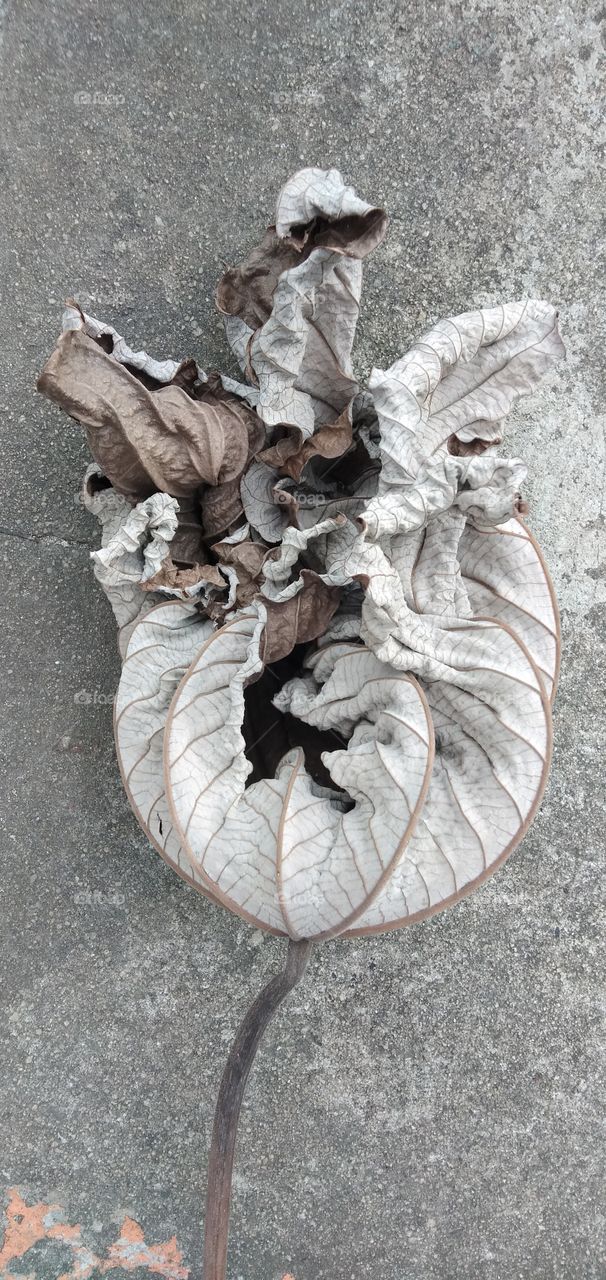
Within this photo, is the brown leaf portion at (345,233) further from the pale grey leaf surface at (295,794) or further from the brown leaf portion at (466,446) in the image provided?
the pale grey leaf surface at (295,794)

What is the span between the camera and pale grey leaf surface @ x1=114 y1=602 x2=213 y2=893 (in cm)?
160

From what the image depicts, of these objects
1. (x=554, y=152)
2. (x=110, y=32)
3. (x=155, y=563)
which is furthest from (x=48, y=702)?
(x=554, y=152)

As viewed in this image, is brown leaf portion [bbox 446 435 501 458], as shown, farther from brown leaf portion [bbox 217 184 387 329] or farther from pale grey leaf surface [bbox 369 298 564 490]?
brown leaf portion [bbox 217 184 387 329]

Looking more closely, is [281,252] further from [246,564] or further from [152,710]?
[152,710]

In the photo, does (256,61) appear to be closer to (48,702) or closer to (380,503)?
(380,503)

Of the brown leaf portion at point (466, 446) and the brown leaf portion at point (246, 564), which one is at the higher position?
the brown leaf portion at point (466, 446)

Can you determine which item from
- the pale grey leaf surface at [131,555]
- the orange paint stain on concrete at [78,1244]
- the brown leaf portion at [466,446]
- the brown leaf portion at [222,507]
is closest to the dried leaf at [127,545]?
the pale grey leaf surface at [131,555]

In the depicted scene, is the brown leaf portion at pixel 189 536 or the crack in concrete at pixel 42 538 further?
the crack in concrete at pixel 42 538

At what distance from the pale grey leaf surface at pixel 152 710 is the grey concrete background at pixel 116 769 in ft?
1.42

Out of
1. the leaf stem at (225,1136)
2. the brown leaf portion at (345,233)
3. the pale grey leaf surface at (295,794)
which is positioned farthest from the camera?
the leaf stem at (225,1136)

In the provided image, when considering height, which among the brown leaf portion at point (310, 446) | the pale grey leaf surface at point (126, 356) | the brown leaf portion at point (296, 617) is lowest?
the brown leaf portion at point (296, 617)

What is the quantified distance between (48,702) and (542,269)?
1.57 meters

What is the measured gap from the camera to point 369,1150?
204 cm

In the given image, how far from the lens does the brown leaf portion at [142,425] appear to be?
149 cm
